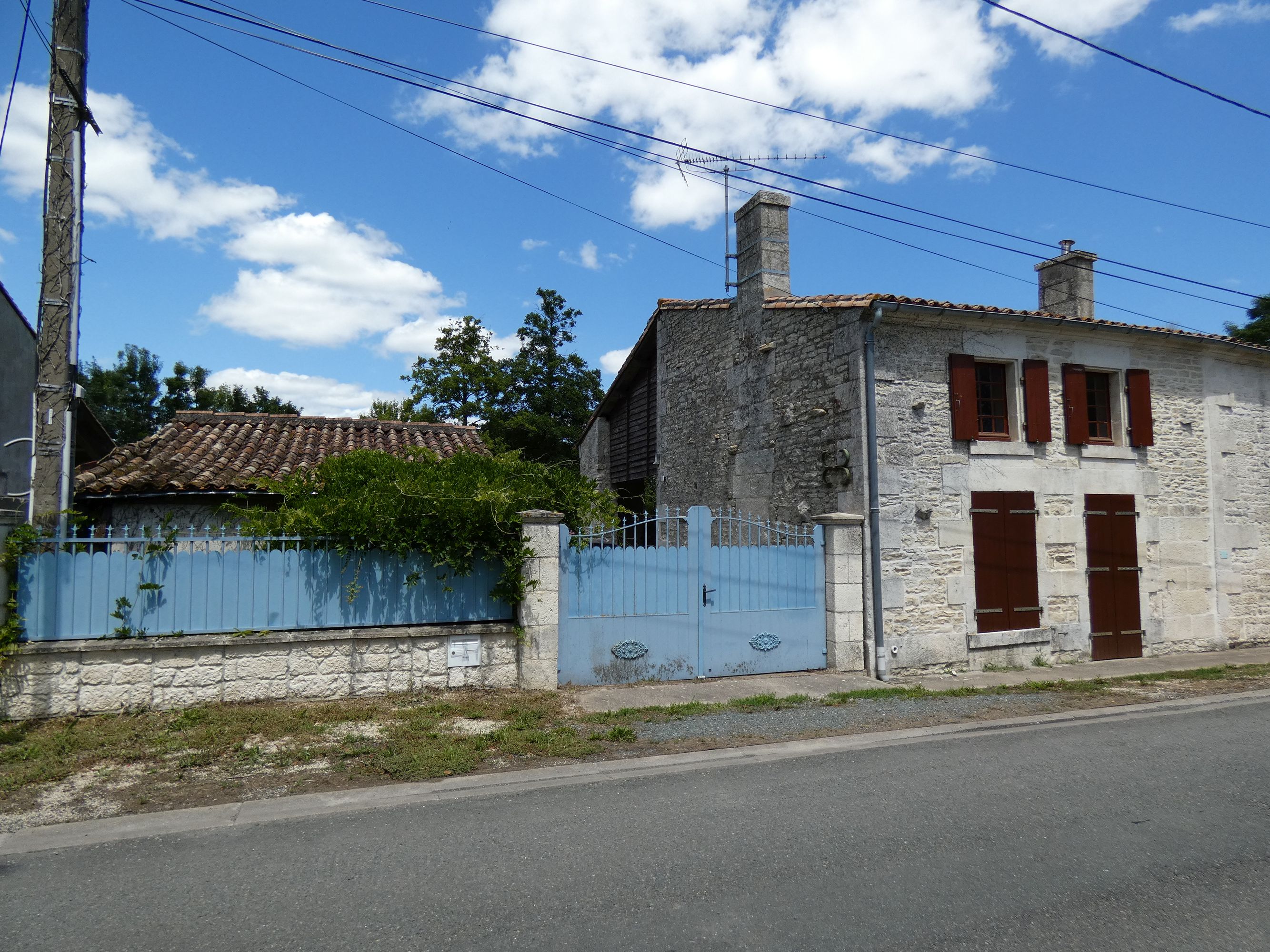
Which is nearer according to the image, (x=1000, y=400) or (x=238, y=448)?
(x=1000, y=400)

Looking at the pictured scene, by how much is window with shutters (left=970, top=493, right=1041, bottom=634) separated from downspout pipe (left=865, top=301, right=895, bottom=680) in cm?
157

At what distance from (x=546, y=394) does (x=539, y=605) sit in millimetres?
25888

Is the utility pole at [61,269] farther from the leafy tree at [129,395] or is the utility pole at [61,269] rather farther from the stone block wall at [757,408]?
the leafy tree at [129,395]

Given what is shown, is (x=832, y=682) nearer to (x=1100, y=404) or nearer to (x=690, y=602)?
(x=690, y=602)

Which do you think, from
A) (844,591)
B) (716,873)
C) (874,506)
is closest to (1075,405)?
(874,506)

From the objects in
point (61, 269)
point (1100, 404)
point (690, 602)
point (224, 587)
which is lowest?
point (690, 602)

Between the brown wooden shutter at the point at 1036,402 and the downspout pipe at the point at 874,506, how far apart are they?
2.51m

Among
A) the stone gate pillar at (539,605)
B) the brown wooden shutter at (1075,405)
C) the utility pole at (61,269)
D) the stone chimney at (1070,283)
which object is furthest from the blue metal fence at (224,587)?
the stone chimney at (1070,283)

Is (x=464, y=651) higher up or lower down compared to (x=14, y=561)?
lower down

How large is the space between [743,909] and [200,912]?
246 centimetres

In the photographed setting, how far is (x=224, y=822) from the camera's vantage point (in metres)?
4.68

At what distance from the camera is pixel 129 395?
38.2m

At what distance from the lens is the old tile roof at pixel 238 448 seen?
33.0ft

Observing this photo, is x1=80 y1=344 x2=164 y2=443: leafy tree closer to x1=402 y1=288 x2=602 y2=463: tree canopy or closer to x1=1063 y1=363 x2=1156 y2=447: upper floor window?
x1=402 y1=288 x2=602 y2=463: tree canopy
